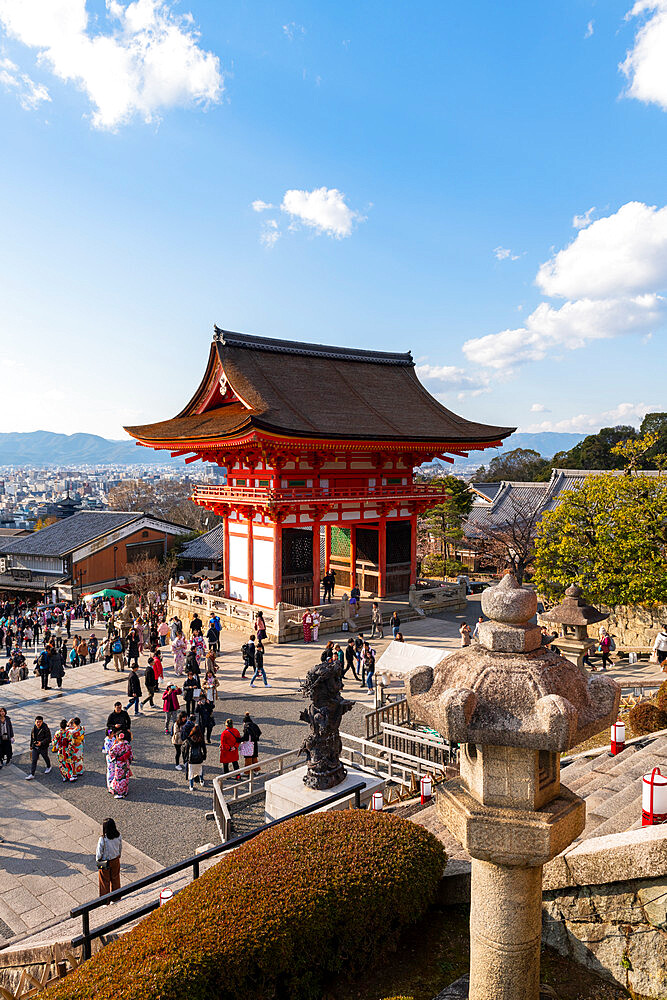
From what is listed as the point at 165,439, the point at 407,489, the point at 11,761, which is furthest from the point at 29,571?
the point at 11,761

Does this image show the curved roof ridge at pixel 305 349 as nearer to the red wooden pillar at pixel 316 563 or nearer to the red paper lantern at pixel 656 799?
the red wooden pillar at pixel 316 563

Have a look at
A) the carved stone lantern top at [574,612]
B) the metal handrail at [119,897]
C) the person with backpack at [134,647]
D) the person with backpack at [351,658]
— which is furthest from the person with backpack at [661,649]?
→ the metal handrail at [119,897]

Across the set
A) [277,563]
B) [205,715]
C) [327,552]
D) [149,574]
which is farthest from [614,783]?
[149,574]

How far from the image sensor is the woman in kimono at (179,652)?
18594mm

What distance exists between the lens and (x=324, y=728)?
8273mm

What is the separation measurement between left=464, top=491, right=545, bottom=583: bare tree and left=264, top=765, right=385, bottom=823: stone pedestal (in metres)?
17.6

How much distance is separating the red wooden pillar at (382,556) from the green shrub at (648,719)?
1706 cm

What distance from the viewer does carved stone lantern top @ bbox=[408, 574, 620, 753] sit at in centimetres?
370

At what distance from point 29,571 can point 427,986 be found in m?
45.7

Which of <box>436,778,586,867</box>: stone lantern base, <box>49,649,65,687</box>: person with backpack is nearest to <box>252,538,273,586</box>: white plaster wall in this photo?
<box>49,649,65,687</box>: person with backpack

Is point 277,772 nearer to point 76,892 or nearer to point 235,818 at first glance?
point 235,818

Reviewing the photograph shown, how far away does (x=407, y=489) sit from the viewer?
93.5ft

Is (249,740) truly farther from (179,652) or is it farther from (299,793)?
(179,652)

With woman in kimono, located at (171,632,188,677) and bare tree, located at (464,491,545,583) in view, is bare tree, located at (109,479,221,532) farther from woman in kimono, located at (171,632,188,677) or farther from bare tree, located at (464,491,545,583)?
woman in kimono, located at (171,632,188,677)
